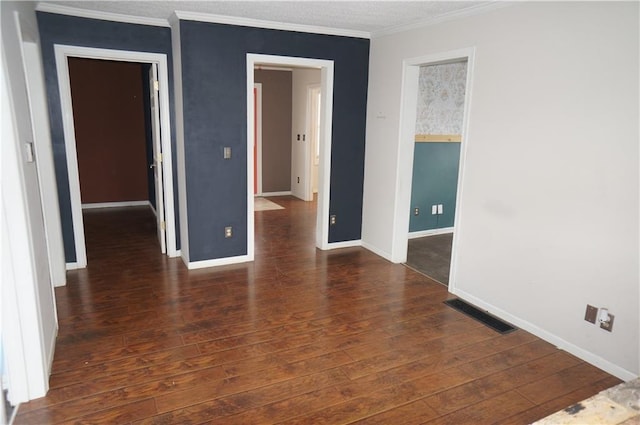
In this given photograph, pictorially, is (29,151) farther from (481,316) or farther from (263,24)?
(481,316)

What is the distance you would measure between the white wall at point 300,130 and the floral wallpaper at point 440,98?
9.43 feet

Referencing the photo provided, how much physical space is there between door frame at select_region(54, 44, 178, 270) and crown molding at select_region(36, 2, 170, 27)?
274mm

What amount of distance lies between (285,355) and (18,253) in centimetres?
166

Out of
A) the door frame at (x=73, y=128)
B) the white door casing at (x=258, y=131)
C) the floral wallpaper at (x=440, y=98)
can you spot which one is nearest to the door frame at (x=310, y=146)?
the white door casing at (x=258, y=131)

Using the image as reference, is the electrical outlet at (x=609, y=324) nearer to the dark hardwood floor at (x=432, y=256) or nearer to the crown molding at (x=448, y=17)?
the dark hardwood floor at (x=432, y=256)

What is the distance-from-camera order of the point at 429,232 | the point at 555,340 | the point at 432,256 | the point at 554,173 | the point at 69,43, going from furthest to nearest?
1. the point at 429,232
2. the point at 432,256
3. the point at 69,43
4. the point at 555,340
5. the point at 554,173

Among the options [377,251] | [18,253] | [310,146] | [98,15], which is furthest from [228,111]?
[310,146]

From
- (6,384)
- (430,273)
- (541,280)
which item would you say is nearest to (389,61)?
(430,273)

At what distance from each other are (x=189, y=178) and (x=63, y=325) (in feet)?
5.52

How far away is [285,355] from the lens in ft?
9.32

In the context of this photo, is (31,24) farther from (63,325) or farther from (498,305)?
(498,305)

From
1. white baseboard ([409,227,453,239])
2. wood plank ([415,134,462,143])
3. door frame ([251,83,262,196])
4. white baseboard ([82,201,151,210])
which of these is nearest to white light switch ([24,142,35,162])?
wood plank ([415,134,462,143])

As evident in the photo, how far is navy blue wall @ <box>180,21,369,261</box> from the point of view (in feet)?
13.1

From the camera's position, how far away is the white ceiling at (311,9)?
3.40 m
